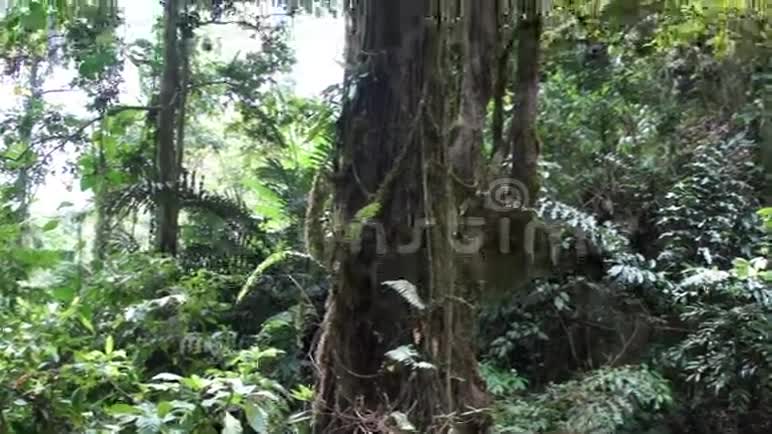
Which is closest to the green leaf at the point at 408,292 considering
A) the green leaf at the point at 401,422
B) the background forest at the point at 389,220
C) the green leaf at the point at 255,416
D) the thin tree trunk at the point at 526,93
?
the background forest at the point at 389,220

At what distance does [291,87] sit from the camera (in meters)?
4.44

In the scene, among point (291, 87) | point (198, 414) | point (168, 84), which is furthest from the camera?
point (291, 87)

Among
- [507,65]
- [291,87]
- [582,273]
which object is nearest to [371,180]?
[507,65]

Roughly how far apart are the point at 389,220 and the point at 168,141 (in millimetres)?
2242

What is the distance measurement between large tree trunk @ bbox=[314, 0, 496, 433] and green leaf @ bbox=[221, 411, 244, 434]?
0.31 metres

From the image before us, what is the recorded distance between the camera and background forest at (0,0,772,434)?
2121mm

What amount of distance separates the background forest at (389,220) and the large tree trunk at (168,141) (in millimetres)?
11

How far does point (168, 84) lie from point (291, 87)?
24.9 inches

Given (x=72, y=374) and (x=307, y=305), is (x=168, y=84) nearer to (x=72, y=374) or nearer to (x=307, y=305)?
(x=307, y=305)

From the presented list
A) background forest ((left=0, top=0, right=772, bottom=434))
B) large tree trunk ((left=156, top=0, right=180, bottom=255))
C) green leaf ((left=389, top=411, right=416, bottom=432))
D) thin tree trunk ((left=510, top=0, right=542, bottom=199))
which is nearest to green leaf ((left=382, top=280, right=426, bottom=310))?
background forest ((left=0, top=0, right=772, bottom=434))

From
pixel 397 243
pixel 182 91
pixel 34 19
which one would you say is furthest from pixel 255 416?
pixel 182 91

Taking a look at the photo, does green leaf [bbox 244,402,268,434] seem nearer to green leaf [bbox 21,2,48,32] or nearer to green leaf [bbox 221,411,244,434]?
green leaf [bbox 221,411,244,434]

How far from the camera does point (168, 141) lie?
13.5 feet

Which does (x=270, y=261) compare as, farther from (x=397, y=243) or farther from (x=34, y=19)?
(x=34, y=19)
